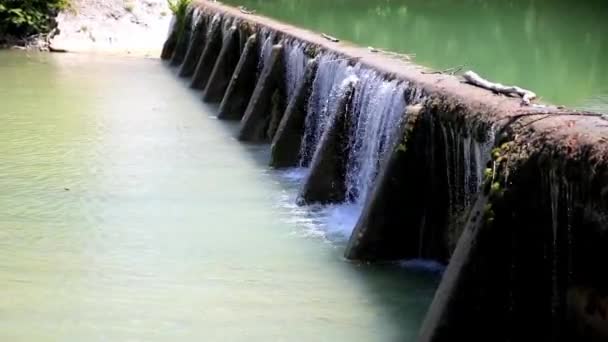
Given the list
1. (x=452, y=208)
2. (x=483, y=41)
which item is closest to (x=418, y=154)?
(x=452, y=208)

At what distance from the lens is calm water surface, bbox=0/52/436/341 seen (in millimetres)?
7102

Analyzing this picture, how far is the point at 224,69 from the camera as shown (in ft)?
59.4

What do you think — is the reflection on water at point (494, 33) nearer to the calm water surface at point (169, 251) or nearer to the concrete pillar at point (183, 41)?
the concrete pillar at point (183, 41)

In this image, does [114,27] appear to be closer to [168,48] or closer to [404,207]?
[168,48]

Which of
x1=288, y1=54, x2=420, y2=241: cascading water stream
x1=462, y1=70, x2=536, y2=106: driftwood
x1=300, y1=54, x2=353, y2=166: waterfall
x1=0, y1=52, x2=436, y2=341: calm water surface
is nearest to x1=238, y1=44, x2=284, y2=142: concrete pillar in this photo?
x1=0, y1=52, x2=436, y2=341: calm water surface

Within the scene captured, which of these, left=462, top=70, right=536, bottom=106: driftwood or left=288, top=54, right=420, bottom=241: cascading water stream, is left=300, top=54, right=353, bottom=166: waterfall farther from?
left=462, top=70, right=536, bottom=106: driftwood

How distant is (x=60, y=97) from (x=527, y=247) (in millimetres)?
14407

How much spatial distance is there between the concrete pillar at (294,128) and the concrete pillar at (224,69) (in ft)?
19.3

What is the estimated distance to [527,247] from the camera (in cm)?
594

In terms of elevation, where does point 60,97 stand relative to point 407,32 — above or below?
below

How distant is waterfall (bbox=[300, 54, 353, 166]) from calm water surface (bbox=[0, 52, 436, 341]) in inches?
22.3

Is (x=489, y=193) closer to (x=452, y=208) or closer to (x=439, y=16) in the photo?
(x=452, y=208)

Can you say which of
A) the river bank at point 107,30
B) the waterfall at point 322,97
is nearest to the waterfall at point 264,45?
the waterfall at point 322,97

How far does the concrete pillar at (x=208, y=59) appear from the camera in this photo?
1997cm
